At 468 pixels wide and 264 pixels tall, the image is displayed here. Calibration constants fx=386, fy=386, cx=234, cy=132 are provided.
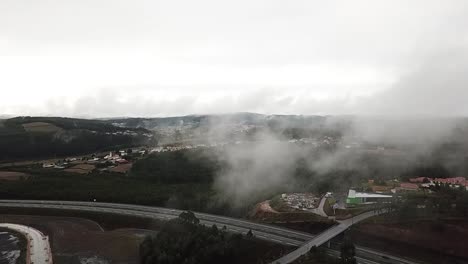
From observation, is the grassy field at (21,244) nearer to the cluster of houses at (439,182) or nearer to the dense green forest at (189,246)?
the dense green forest at (189,246)

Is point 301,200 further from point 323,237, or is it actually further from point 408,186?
point 408,186

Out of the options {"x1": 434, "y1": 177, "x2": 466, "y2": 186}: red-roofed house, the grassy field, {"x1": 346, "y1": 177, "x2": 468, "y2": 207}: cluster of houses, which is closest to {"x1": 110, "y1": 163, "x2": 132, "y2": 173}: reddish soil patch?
the grassy field

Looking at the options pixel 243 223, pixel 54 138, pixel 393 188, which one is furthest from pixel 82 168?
pixel 393 188

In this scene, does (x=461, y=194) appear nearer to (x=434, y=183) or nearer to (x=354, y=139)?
(x=434, y=183)

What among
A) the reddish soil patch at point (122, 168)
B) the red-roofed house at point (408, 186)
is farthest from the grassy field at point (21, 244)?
the red-roofed house at point (408, 186)

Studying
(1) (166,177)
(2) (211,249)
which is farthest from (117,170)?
(2) (211,249)

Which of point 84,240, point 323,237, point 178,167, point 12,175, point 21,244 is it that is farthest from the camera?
point 178,167
